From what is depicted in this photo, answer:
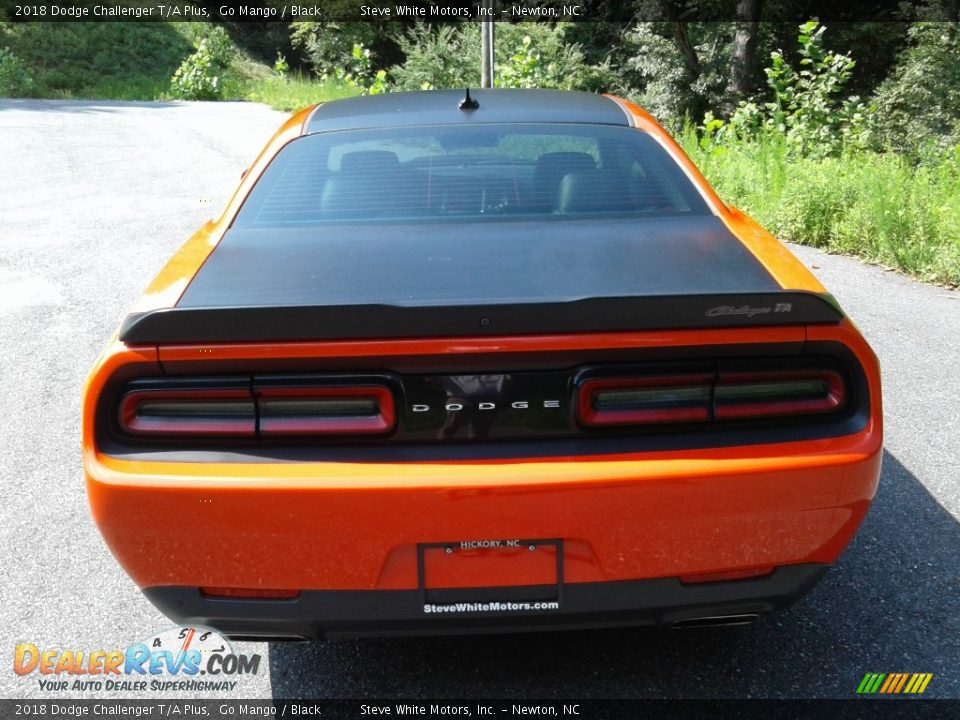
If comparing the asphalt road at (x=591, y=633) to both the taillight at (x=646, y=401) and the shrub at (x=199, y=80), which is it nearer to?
the taillight at (x=646, y=401)

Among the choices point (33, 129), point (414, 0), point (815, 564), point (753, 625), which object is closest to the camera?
point (815, 564)

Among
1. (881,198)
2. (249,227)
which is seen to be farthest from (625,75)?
(249,227)

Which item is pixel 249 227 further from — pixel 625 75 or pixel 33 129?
pixel 625 75

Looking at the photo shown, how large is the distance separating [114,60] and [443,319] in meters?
38.5

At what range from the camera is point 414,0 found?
35750mm

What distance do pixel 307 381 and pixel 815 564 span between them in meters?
1.28

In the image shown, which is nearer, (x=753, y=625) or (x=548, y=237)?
(x=548, y=237)

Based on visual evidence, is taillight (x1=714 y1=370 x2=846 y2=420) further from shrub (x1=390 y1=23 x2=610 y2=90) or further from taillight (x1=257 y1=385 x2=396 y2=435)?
shrub (x1=390 y1=23 x2=610 y2=90)

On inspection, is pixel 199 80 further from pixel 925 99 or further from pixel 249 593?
pixel 249 593

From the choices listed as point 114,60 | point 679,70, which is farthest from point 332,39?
point 679,70

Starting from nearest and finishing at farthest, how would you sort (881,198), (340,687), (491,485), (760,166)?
(491,485)
(340,687)
(881,198)
(760,166)

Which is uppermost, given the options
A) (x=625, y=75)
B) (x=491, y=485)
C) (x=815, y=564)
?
(x=491, y=485)

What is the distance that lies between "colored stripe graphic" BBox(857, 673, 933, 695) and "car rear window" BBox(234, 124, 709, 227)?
1.42 metres
